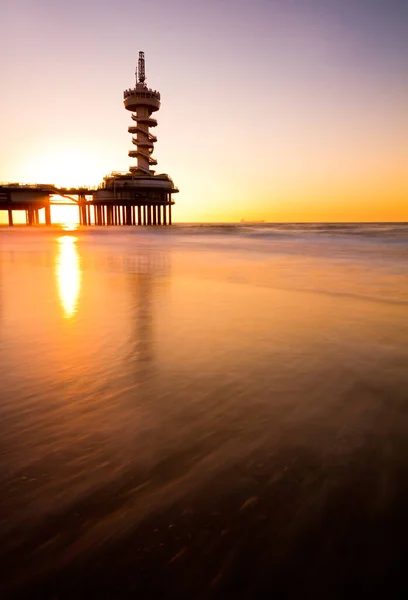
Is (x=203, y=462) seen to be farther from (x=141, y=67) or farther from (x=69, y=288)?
(x=141, y=67)

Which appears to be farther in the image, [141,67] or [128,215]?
[128,215]

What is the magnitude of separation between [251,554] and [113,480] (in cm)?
73

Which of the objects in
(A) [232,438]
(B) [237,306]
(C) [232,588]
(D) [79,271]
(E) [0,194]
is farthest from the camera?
(E) [0,194]

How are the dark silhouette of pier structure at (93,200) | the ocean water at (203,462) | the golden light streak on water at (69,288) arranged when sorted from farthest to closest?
the dark silhouette of pier structure at (93,200), the golden light streak on water at (69,288), the ocean water at (203,462)

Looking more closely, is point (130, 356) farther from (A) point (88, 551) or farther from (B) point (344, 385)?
(A) point (88, 551)

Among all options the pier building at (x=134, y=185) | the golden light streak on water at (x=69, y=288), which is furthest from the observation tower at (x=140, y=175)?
the golden light streak on water at (x=69, y=288)

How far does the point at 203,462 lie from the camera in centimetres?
198

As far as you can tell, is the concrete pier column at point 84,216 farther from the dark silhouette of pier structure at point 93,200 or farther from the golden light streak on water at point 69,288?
the golden light streak on water at point 69,288

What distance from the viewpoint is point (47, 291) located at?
24.3ft

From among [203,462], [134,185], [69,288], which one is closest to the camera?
[203,462]

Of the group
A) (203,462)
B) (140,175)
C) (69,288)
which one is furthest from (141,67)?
(203,462)

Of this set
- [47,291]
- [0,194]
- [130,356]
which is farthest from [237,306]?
[0,194]

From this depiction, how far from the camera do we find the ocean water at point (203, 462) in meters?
1.36

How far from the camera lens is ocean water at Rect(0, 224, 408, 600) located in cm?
136
